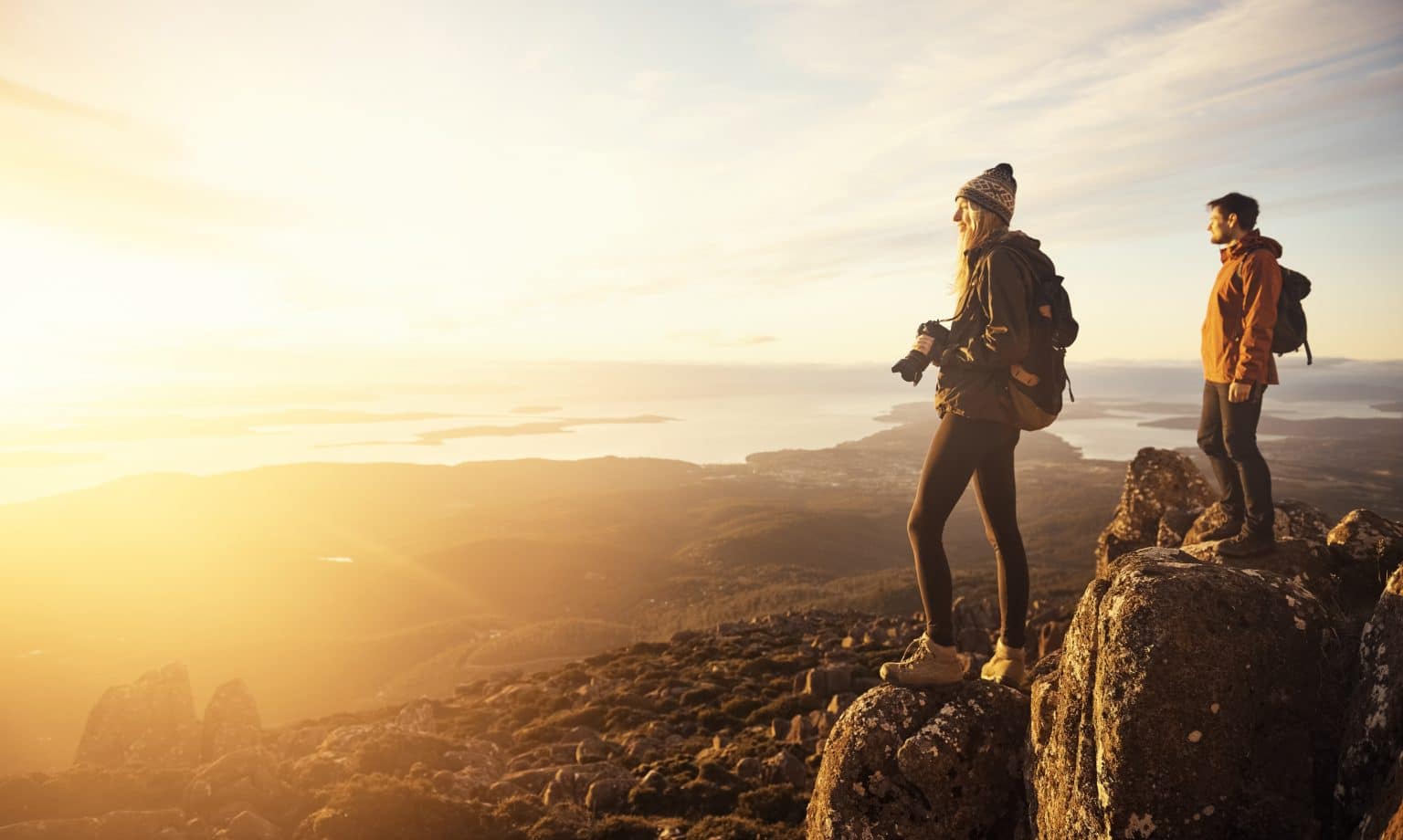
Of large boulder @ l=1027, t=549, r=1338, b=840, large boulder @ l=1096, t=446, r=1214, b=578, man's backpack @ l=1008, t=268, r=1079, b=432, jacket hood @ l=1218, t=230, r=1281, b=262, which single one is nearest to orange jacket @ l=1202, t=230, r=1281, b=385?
jacket hood @ l=1218, t=230, r=1281, b=262

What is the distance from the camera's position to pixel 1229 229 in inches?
356

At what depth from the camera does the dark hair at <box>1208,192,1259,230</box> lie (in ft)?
29.6

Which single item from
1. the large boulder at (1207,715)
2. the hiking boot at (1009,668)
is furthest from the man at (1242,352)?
the large boulder at (1207,715)

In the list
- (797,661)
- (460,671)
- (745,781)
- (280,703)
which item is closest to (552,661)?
(460,671)

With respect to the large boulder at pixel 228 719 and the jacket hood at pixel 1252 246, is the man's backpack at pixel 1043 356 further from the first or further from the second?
the large boulder at pixel 228 719

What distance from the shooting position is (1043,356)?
6371 mm

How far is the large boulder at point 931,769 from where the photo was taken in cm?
645

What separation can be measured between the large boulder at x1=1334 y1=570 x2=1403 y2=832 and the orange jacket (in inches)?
185

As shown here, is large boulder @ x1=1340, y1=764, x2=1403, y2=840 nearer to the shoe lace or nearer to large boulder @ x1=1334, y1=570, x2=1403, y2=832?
large boulder @ x1=1334, y1=570, x2=1403, y2=832

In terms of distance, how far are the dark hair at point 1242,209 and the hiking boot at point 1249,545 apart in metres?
4.16

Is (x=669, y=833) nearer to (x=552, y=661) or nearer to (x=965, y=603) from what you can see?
(x=965, y=603)

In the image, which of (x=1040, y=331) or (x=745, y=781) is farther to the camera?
(x=745, y=781)

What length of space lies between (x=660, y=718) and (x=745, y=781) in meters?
8.76

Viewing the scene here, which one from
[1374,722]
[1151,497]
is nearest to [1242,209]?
[1374,722]
